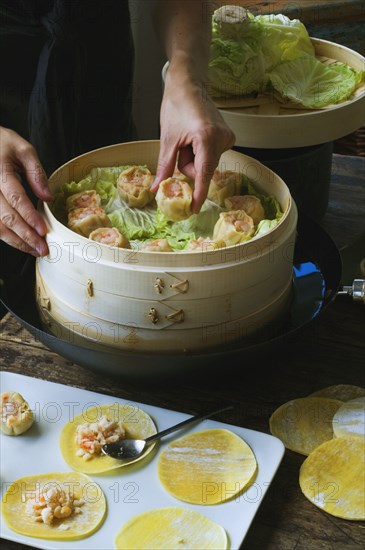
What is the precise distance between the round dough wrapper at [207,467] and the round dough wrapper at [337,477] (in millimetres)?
112

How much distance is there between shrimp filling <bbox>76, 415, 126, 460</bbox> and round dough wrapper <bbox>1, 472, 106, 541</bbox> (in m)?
0.05

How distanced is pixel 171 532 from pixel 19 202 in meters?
0.73

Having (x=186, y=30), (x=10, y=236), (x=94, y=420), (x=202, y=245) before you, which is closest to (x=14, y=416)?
(x=94, y=420)

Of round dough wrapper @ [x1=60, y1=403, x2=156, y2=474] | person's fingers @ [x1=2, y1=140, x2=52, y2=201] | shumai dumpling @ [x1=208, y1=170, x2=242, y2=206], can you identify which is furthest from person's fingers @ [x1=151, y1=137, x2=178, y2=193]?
round dough wrapper @ [x1=60, y1=403, x2=156, y2=474]

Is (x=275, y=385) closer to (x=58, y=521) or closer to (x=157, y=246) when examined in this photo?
(x=157, y=246)

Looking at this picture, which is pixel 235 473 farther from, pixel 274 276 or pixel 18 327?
pixel 18 327

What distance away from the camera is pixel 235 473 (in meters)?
1.41

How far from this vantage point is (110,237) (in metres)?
1.59

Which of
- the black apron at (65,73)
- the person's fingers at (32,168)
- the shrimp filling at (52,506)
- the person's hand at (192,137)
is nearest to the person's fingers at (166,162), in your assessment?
the person's hand at (192,137)

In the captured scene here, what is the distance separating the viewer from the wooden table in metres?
1.34

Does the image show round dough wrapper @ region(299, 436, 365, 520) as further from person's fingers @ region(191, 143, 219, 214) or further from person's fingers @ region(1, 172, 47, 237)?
person's fingers @ region(1, 172, 47, 237)

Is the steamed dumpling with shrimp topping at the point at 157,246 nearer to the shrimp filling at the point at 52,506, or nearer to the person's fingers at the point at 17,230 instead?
the person's fingers at the point at 17,230

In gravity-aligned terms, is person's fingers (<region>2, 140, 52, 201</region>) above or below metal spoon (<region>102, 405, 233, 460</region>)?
above

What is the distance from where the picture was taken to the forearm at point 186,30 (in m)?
1.92
